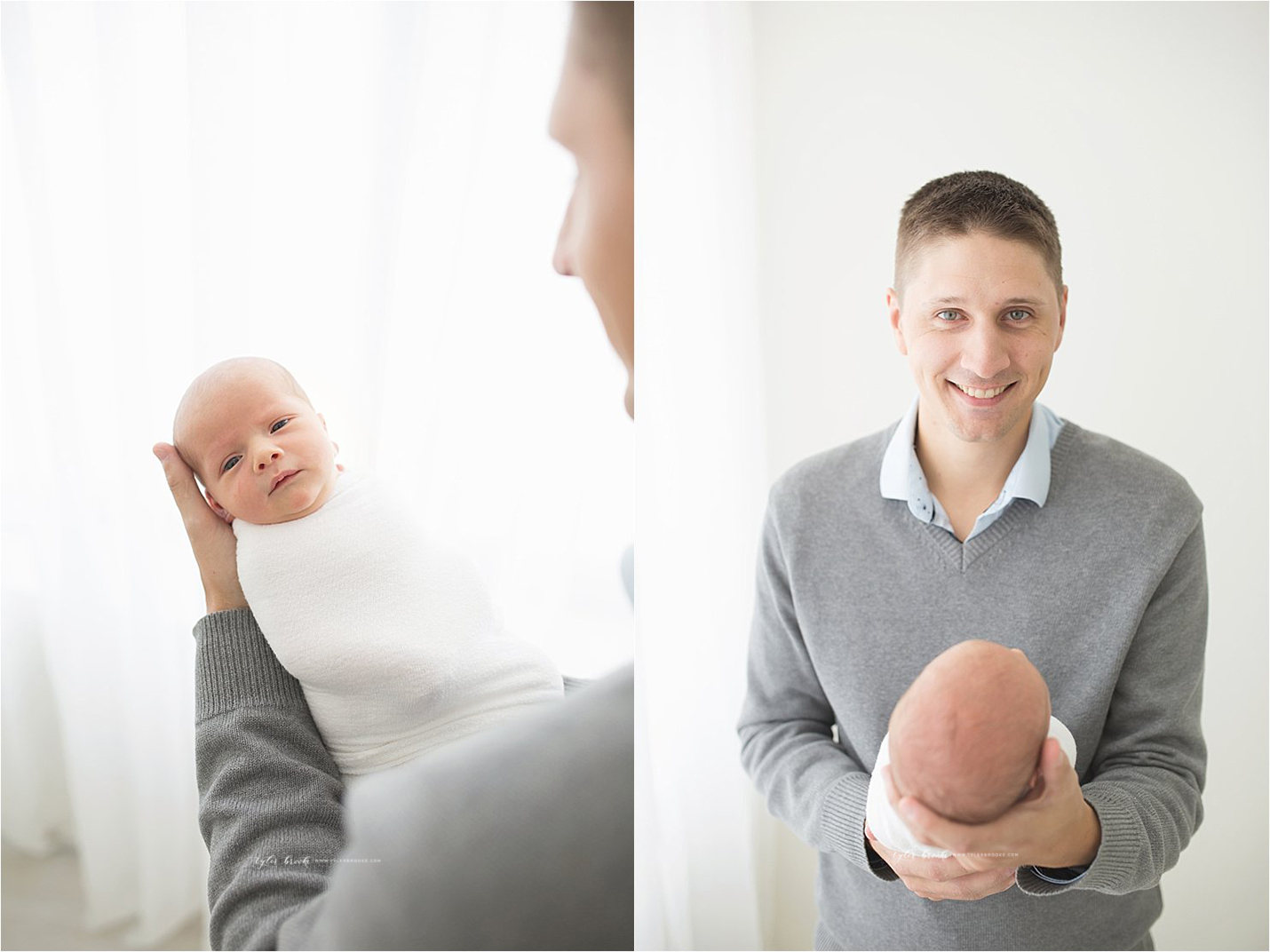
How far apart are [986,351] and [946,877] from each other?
535 mm

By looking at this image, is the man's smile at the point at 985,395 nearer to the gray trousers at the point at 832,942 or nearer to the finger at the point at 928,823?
the finger at the point at 928,823

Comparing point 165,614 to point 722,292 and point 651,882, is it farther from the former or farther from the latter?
point 722,292

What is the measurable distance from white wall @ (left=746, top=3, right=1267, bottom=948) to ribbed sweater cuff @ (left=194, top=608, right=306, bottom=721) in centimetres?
114

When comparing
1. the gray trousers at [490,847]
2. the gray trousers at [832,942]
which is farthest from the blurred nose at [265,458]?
the gray trousers at [832,942]

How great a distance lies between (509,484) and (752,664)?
452mm

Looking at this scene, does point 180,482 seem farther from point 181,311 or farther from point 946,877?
point 946,877

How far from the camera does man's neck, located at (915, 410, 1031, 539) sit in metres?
1.01

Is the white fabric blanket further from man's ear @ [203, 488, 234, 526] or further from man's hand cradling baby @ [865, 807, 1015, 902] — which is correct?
man's ear @ [203, 488, 234, 526]

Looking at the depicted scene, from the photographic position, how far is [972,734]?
0.69m

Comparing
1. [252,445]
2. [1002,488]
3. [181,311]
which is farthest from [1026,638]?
[181,311]

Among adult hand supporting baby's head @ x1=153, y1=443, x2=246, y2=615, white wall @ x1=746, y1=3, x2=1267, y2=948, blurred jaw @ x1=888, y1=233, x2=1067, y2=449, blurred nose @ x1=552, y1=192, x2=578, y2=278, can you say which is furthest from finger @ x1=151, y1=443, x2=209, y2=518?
white wall @ x1=746, y1=3, x2=1267, y2=948

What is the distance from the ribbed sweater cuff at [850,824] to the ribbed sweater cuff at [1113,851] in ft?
0.50

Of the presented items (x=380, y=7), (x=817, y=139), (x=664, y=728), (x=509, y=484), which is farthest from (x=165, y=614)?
(x=817, y=139)

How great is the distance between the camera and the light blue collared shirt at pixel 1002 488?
100 cm
